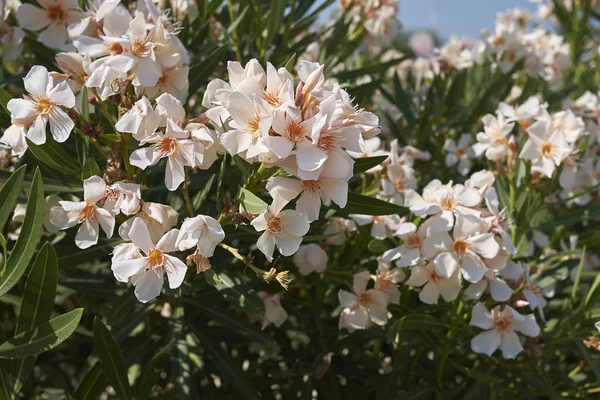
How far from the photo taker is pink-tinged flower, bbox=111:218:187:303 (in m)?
1.00

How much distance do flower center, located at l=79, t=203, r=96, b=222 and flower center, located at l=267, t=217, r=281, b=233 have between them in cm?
31

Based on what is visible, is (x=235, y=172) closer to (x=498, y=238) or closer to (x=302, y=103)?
(x=302, y=103)

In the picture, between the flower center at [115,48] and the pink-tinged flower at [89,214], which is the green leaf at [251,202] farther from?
the flower center at [115,48]

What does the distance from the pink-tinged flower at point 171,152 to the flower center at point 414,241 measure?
0.54 metres

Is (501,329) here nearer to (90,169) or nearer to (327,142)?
(327,142)

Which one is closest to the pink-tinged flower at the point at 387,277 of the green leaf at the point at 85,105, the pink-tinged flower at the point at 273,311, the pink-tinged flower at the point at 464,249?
the pink-tinged flower at the point at 464,249

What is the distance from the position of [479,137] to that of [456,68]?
105 centimetres

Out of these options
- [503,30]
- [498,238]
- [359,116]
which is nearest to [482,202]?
[498,238]

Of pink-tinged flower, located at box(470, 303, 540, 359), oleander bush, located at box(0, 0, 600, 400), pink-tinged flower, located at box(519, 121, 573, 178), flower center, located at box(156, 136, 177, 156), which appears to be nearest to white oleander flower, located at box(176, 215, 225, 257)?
oleander bush, located at box(0, 0, 600, 400)

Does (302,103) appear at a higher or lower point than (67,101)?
higher

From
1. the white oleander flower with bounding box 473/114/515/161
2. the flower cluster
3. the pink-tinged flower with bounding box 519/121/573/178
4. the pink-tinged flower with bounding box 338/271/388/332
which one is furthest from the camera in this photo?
the white oleander flower with bounding box 473/114/515/161

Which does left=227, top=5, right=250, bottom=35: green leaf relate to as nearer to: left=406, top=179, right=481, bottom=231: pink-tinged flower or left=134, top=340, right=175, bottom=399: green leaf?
left=406, top=179, right=481, bottom=231: pink-tinged flower

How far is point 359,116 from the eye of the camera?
100 cm

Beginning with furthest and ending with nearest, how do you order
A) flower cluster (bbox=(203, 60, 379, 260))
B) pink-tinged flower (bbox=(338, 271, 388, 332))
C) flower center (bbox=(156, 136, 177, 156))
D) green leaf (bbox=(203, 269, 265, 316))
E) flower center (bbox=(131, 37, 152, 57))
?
pink-tinged flower (bbox=(338, 271, 388, 332))
green leaf (bbox=(203, 269, 265, 316))
flower center (bbox=(131, 37, 152, 57))
flower center (bbox=(156, 136, 177, 156))
flower cluster (bbox=(203, 60, 379, 260))
